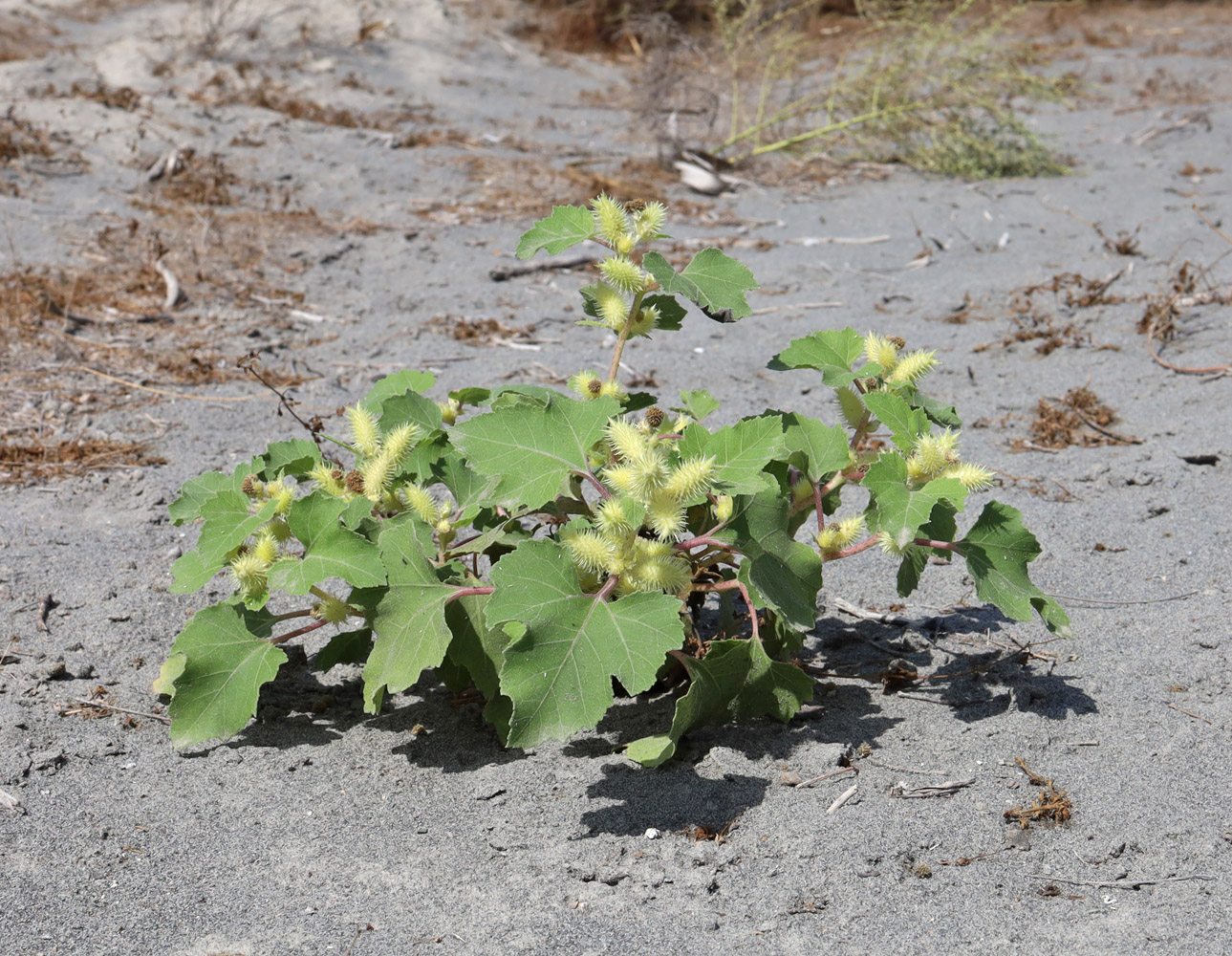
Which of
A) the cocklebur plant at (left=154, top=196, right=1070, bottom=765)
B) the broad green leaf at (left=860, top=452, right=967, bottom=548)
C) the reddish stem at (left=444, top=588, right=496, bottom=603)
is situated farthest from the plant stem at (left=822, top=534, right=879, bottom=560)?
the reddish stem at (left=444, top=588, right=496, bottom=603)

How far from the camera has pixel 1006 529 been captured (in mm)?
1894

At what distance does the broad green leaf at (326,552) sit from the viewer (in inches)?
70.3

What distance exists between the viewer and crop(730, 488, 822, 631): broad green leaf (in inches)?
68.1

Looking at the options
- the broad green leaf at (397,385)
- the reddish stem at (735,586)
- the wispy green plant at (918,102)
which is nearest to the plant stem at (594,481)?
the reddish stem at (735,586)

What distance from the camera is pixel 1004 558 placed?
6.19 ft

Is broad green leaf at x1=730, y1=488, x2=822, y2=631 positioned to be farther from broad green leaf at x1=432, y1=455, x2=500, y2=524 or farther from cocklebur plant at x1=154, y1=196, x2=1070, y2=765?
broad green leaf at x1=432, y1=455, x2=500, y2=524

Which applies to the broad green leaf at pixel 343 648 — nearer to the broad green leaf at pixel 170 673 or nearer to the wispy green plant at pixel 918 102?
Result: the broad green leaf at pixel 170 673

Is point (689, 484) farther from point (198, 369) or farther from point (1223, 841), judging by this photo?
point (198, 369)

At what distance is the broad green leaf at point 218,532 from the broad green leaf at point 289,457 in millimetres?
178

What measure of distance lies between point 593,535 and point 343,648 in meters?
0.70

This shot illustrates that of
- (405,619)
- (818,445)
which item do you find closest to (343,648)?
(405,619)

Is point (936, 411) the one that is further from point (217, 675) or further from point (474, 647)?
point (217, 675)

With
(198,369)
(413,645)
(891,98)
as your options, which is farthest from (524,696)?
(891,98)

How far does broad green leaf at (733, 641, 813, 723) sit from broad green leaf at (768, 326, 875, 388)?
1.74ft
